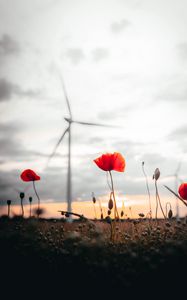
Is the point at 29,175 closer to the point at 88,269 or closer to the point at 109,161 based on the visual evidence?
the point at 109,161

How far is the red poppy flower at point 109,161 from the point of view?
564 cm

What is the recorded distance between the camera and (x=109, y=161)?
5.63 meters

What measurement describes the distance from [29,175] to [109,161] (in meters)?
1.83

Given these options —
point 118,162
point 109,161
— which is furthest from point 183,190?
point 109,161

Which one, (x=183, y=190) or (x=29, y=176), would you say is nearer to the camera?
(x=183, y=190)

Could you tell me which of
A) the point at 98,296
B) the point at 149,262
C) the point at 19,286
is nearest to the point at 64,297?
the point at 98,296

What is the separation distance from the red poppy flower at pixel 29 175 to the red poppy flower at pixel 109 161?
1565mm

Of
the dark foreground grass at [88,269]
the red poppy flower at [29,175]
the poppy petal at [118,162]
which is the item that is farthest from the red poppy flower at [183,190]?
the red poppy flower at [29,175]

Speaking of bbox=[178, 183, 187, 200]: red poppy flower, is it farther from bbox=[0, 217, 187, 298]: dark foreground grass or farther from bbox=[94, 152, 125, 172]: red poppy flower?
bbox=[0, 217, 187, 298]: dark foreground grass

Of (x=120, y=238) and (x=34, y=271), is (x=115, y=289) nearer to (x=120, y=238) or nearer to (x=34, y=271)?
(x=34, y=271)

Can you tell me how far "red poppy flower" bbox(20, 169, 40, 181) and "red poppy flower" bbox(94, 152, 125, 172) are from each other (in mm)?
1565

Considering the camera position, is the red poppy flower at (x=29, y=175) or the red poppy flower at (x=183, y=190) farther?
the red poppy flower at (x=29, y=175)

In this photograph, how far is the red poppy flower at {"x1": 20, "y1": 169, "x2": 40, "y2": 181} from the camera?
671cm

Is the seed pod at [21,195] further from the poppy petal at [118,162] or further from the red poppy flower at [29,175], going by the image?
the poppy petal at [118,162]
